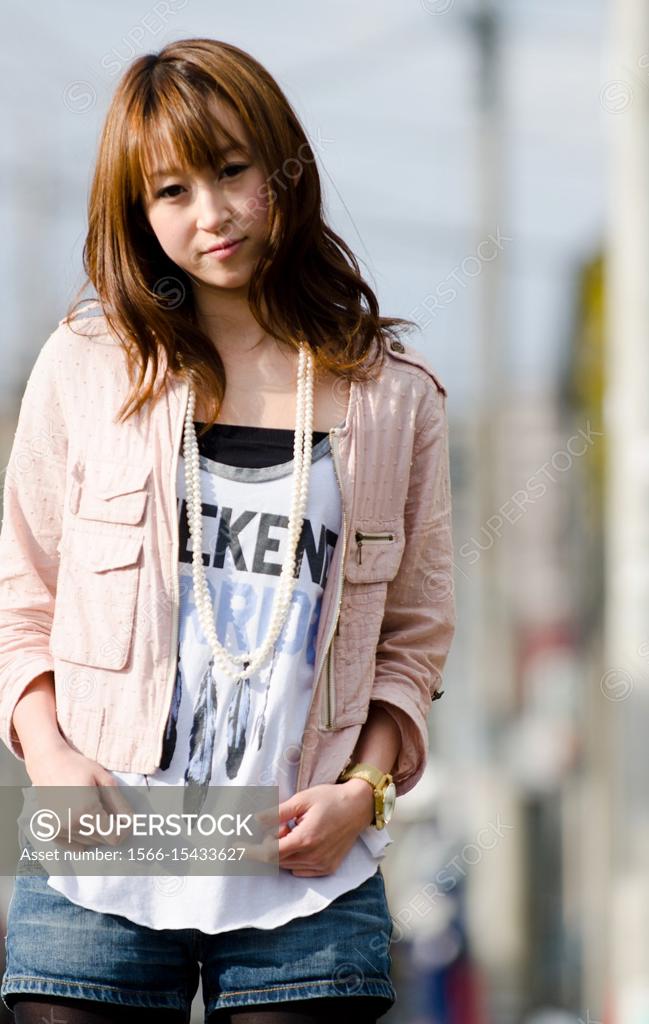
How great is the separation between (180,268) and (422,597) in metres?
0.57

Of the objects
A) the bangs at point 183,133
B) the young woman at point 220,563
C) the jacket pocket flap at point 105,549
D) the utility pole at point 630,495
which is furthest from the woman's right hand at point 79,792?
the utility pole at point 630,495

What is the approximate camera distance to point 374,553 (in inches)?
84.8

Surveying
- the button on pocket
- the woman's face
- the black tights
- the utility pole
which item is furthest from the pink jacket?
the utility pole

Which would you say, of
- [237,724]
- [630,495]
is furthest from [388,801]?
[630,495]

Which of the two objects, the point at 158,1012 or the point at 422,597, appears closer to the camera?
the point at 158,1012

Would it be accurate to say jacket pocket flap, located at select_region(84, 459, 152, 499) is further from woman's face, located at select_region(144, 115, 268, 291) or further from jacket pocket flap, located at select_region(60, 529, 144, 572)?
woman's face, located at select_region(144, 115, 268, 291)

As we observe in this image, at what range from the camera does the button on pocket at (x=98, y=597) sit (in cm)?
207

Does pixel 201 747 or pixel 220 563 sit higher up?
pixel 220 563

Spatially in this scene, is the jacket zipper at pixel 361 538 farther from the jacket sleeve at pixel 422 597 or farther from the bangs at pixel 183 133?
the bangs at pixel 183 133

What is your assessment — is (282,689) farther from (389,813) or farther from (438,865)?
(438,865)

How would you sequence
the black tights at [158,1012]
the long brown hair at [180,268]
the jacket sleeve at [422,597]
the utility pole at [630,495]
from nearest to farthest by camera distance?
the black tights at [158,1012]
the long brown hair at [180,268]
the jacket sleeve at [422,597]
the utility pole at [630,495]

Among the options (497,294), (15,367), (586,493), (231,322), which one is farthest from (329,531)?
(586,493)

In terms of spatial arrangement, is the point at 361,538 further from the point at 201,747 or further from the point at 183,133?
the point at 183,133

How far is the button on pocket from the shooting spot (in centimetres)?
207
